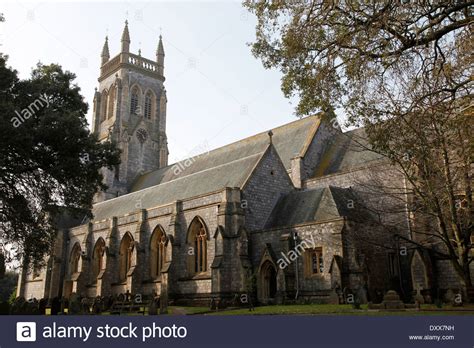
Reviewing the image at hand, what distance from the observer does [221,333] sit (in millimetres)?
9594

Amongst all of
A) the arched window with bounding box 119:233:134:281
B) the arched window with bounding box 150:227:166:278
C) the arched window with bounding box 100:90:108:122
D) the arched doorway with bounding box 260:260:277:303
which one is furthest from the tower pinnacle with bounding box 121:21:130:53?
the arched doorway with bounding box 260:260:277:303

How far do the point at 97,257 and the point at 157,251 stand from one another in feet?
25.8

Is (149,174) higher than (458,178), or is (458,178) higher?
(149,174)

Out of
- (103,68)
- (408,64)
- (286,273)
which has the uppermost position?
(103,68)

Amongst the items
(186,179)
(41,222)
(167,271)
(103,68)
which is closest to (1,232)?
(41,222)

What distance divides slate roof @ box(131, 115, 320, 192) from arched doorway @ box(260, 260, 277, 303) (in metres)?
7.39

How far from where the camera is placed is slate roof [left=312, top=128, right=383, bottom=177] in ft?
91.9

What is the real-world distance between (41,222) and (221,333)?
43.0 feet

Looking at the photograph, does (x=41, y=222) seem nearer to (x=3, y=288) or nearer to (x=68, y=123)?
(x=68, y=123)

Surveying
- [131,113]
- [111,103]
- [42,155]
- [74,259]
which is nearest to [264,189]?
[42,155]

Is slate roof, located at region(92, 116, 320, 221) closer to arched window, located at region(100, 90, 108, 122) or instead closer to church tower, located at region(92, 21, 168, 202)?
church tower, located at region(92, 21, 168, 202)

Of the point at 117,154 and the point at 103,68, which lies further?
the point at 103,68

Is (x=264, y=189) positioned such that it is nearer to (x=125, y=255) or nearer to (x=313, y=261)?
(x=313, y=261)

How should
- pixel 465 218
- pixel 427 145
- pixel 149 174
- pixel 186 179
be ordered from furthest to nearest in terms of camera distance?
1. pixel 149 174
2. pixel 186 179
3. pixel 465 218
4. pixel 427 145
